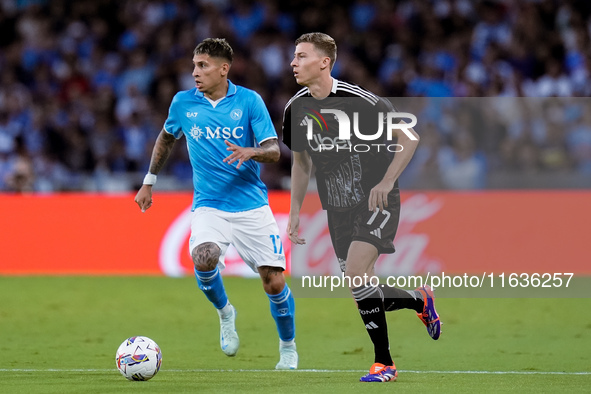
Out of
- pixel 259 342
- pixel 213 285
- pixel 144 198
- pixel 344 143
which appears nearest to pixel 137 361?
pixel 213 285

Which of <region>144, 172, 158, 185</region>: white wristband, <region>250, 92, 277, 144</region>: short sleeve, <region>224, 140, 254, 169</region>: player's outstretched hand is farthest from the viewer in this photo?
<region>144, 172, 158, 185</region>: white wristband

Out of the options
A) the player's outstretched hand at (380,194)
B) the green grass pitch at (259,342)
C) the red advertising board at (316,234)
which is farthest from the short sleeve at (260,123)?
the red advertising board at (316,234)

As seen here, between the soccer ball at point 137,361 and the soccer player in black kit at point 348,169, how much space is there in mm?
1305

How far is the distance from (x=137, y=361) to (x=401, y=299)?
6.50 ft

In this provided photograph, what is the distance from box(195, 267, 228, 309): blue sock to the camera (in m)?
7.56

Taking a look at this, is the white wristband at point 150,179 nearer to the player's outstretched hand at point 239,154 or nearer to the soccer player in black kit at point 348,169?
the player's outstretched hand at point 239,154

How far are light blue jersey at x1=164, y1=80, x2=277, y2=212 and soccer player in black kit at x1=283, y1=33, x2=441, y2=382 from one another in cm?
52

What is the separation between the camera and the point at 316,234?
14.1 metres

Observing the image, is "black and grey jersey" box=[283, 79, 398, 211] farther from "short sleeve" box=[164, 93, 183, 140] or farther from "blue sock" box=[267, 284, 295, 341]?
"short sleeve" box=[164, 93, 183, 140]

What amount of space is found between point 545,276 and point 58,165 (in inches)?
334

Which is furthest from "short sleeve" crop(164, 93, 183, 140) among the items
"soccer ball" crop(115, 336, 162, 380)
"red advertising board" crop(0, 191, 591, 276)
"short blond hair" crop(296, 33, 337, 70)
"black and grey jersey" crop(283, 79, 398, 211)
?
"red advertising board" crop(0, 191, 591, 276)

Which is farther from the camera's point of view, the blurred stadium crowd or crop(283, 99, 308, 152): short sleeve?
the blurred stadium crowd

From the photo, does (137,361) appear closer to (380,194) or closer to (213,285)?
(213,285)

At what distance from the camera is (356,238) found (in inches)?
267
